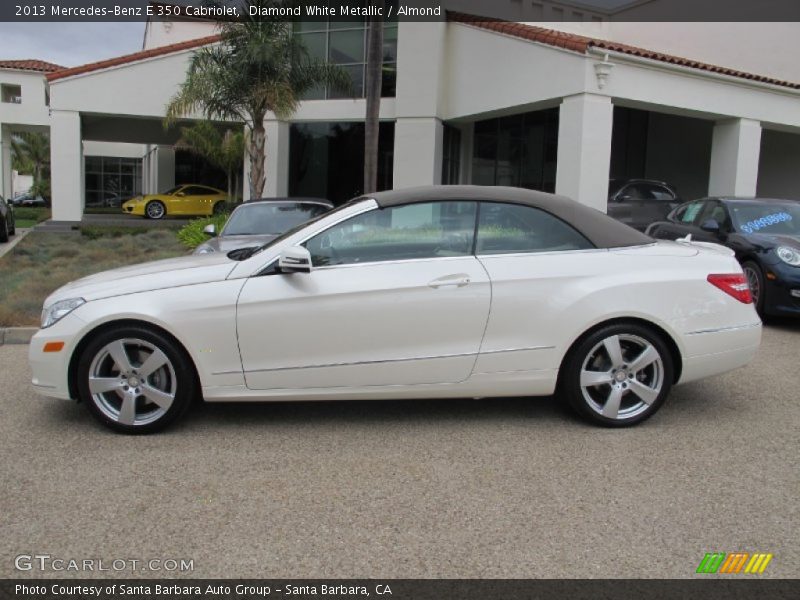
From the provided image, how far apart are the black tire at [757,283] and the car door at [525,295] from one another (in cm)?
444

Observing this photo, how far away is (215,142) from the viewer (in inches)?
941

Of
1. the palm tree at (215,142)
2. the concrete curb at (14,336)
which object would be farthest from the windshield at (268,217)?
the palm tree at (215,142)

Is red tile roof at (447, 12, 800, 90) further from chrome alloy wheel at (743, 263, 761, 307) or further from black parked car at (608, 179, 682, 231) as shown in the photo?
Result: chrome alloy wheel at (743, 263, 761, 307)

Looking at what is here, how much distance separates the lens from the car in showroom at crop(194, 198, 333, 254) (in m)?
8.77

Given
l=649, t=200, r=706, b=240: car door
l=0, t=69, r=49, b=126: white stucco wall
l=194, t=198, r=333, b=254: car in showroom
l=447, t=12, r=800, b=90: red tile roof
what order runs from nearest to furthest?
l=194, t=198, r=333, b=254: car in showroom
l=649, t=200, r=706, b=240: car door
l=447, t=12, r=800, b=90: red tile roof
l=0, t=69, r=49, b=126: white stucco wall

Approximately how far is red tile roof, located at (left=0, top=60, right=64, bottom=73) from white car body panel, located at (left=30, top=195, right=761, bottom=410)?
34.8 m

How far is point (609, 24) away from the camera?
72.8ft

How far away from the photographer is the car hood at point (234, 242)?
8320 mm

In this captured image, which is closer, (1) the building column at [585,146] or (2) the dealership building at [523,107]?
(1) the building column at [585,146]

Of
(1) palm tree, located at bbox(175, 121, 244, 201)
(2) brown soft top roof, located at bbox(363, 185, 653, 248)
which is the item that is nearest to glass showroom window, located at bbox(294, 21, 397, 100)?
(1) palm tree, located at bbox(175, 121, 244, 201)

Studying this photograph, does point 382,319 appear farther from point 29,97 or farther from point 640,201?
point 29,97

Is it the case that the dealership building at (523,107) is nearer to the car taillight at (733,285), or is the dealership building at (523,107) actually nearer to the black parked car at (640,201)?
the black parked car at (640,201)

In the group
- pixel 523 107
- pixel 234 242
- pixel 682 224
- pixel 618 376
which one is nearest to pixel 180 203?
pixel 523 107

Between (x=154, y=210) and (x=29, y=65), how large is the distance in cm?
1471
